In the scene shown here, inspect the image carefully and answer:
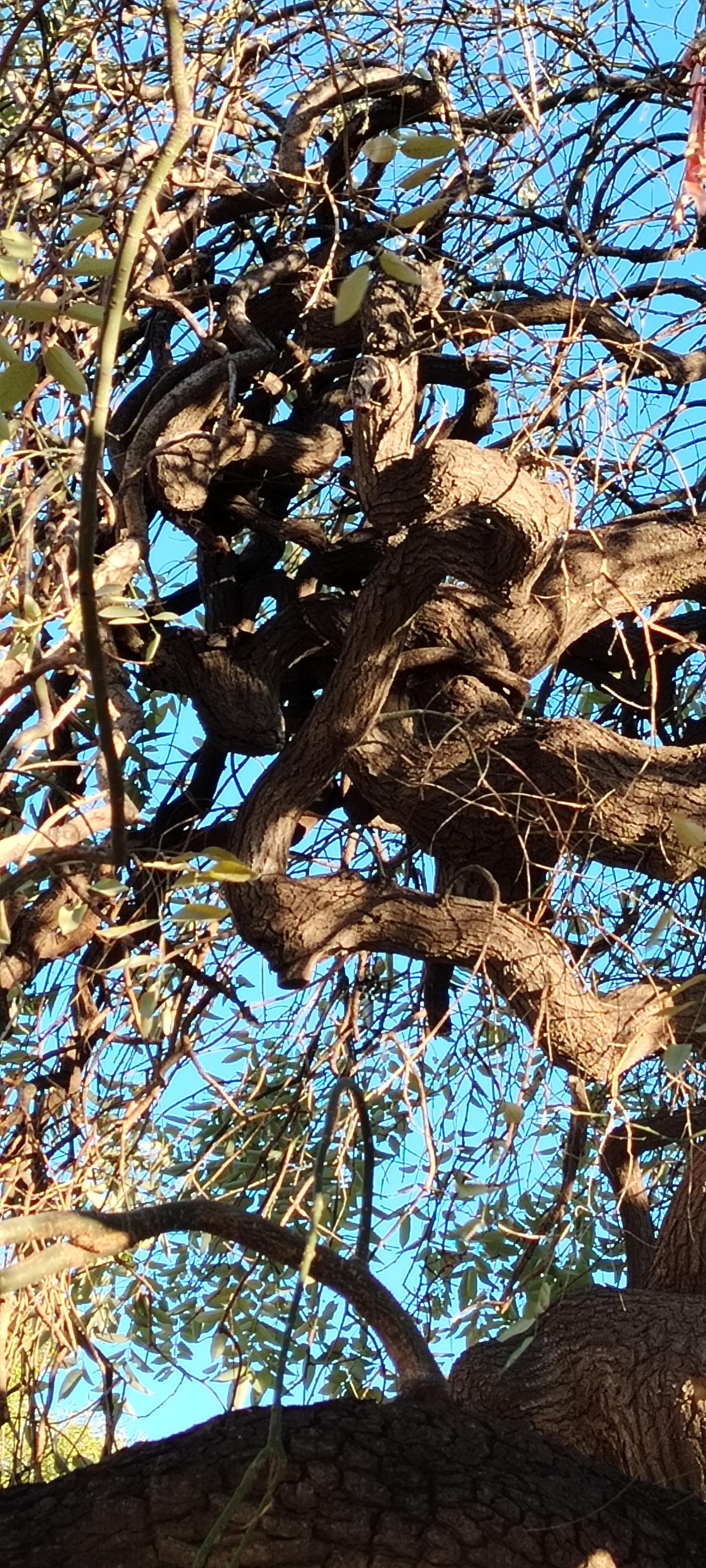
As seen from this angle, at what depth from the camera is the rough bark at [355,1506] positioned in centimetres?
182

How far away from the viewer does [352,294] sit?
1646mm

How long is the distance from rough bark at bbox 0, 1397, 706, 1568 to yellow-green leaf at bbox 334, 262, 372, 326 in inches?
54.3

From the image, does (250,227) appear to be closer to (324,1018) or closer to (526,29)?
(526,29)

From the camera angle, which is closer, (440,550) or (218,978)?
(440,550)

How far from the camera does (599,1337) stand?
96.6 inches

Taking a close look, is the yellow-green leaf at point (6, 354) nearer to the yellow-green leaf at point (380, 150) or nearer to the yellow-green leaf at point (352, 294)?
the yellow-green leaf at point (352, 294)

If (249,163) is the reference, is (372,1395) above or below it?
below

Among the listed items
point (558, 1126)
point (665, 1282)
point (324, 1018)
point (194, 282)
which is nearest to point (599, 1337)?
point (665, 1282)

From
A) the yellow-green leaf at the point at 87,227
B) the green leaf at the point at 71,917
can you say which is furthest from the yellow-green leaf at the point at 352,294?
the green leaf at the point at 71,917

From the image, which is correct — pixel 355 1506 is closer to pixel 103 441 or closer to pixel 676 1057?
pixel 676 1057

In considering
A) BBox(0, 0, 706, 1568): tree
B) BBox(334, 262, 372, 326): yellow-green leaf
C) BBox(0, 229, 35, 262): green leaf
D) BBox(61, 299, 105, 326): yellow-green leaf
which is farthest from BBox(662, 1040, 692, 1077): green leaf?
BBox(0, 229, 35, 262): green leaf

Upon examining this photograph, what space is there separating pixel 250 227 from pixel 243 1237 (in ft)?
7.95

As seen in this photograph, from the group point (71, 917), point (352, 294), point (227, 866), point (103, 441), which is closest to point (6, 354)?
point (352, 294)

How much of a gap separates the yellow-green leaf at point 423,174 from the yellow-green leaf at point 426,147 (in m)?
0.01
